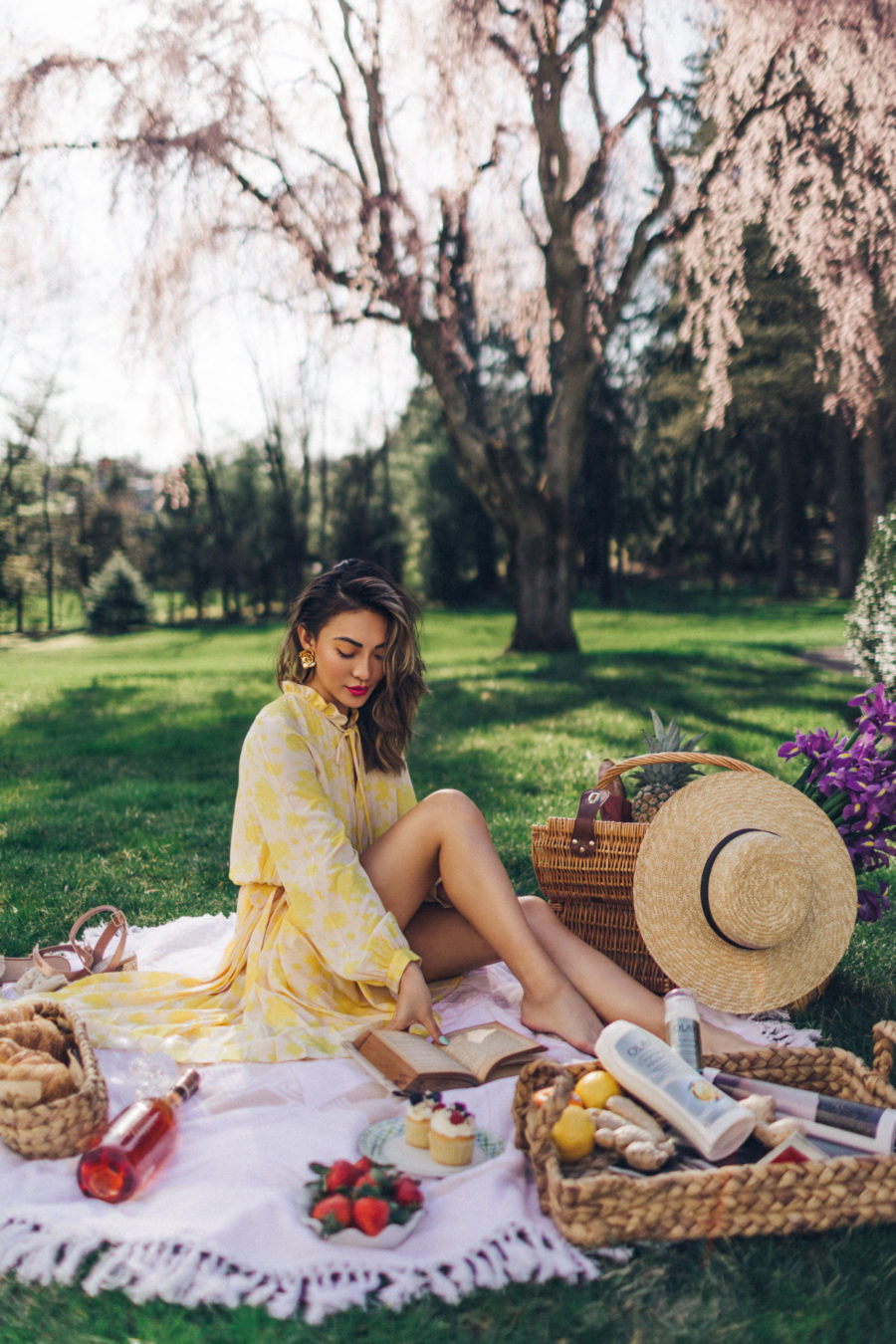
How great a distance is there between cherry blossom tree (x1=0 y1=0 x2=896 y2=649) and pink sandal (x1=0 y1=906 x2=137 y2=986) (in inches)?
302

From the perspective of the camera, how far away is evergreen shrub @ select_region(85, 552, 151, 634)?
872 inches

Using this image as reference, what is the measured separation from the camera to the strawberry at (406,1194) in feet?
6.27

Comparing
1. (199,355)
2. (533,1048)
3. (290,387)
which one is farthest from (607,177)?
(290,387)

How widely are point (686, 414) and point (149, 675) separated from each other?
506 inches

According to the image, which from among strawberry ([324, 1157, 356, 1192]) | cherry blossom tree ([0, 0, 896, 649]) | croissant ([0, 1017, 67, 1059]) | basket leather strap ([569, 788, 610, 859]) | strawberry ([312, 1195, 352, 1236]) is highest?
cherry blossom tree ([0, 0, 896, 649])

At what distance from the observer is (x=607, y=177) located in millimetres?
11578

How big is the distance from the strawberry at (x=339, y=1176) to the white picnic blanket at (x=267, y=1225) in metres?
0.07

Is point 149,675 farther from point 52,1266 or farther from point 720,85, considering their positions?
point 52,1266

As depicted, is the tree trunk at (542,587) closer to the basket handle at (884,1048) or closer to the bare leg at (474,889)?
the bare leg at (474,889)

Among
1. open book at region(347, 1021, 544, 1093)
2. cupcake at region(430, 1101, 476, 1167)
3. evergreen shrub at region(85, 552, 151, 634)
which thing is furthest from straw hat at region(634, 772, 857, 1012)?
evergreen shrub at region(85, 552, 151, 634)

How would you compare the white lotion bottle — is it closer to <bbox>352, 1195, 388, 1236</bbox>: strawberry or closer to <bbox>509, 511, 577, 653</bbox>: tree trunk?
<bbox>352, 1195, 388, 1236</bbox>: strawberry

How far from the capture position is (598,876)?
3.07 m

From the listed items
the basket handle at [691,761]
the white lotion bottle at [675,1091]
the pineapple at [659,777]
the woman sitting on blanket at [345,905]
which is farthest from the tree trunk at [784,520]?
the white lotion bottle at [675,1091]

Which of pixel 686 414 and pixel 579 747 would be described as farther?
pixel 686 414
